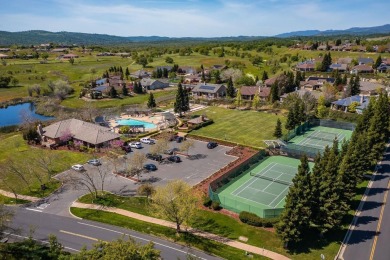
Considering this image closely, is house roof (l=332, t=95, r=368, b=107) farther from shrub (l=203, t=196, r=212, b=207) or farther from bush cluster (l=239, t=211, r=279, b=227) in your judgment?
shrub (l=203, t=196, r=212, b=207)

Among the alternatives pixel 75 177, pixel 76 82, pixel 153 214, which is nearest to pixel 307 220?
pixel 153 214

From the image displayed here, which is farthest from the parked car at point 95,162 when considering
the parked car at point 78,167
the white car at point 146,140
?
the white car at point 146,140

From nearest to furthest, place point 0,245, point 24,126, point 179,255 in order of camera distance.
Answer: point 0,245 < point 179,255 < point 24,126

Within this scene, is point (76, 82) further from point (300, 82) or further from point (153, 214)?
point (153, 214)

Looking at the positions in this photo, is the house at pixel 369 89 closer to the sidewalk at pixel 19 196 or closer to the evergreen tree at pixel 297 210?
the evergreen tree at pixel 297 210

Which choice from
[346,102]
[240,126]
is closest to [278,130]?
[240,126]

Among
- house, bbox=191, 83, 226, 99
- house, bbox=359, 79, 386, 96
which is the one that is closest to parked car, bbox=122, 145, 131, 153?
house, bbox=191, 83, 226, 99

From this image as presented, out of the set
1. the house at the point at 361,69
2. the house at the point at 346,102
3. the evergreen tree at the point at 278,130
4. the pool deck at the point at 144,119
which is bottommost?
the pool deck at the point at 144,119
